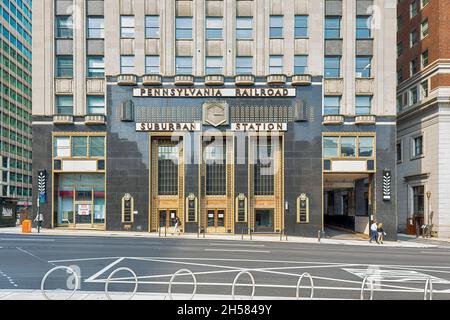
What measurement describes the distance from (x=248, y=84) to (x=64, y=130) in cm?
1970

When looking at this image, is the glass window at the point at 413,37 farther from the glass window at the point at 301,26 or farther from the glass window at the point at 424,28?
the glass window at the point at 301,26

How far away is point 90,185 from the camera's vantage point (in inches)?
1411

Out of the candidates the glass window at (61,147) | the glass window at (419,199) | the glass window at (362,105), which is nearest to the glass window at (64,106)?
the glass window at (61,147)

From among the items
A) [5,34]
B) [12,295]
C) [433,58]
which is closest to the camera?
[12,295]

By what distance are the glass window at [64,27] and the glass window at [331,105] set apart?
91.4 ft

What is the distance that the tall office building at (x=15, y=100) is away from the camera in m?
79.3

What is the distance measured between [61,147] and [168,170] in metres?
11.4

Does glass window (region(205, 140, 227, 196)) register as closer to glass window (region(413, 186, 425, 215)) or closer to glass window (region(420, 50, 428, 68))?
glass window (region(413, 186, 425, 215))

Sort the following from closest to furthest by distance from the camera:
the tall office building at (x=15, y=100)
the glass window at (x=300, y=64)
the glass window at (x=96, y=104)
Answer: the glass window at (x=300, y=64)
the glass window at (x=96, y=104)
the tall office building at (x=15, y=100)

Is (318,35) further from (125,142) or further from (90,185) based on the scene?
(90,185)

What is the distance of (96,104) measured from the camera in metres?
36.2

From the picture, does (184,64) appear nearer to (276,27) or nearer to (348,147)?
(276,27)
